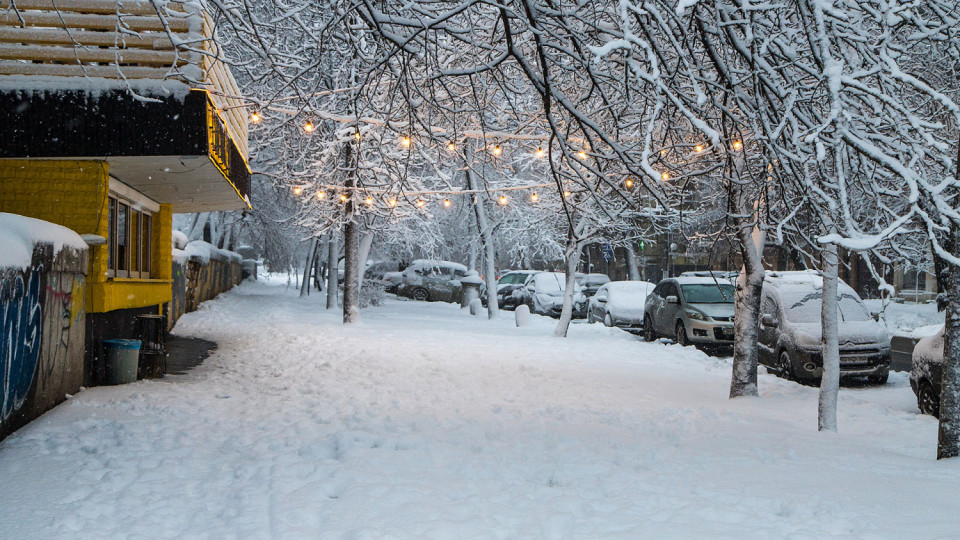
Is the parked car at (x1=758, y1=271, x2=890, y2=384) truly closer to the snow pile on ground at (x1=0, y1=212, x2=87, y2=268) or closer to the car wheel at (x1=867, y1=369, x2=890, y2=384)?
the car wheel at (x1=867, y1=369, x2=890, y2=384)

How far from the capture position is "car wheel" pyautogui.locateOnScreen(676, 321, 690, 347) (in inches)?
588

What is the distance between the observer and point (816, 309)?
11.7m

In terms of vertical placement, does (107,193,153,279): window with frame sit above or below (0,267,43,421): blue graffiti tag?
above

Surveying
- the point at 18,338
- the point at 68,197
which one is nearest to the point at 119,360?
the point at 68,197

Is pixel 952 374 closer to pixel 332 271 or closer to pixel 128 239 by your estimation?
pixel 128 239

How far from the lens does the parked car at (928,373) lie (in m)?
7.84

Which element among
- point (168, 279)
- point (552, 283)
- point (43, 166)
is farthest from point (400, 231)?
point (43, 166)

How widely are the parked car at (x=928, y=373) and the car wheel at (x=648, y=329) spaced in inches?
327

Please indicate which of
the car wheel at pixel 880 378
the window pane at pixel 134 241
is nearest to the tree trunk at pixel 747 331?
the car wheel at pixel 880 378

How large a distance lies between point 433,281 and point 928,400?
25305 mm

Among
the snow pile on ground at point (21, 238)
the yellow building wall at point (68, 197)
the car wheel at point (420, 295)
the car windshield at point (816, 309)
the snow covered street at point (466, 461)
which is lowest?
the snow covered street at point (466, 461)

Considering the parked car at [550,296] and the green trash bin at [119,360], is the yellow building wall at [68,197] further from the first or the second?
the parked car at [550,296]

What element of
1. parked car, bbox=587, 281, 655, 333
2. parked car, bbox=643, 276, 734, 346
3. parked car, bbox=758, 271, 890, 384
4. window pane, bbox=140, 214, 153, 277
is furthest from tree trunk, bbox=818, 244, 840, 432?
window pane, bbox=140, 214, 153, 277

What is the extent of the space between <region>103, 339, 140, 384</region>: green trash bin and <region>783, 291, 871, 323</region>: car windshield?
9.64 meters
